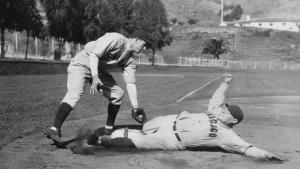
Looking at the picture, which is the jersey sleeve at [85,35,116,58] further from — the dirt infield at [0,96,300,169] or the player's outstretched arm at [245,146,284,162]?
the player's outstretched arm at [245,146,284,162]

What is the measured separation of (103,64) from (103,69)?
0.26 meters

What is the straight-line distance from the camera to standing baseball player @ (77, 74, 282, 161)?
Answer: 7.59m

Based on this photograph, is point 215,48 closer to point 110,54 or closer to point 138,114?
point 138,114

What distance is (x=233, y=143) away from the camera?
7.48 meters

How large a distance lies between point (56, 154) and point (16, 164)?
902mm

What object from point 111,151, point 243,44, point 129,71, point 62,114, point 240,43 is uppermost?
point 129,71

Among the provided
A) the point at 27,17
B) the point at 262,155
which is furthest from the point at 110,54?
the point at 27,17

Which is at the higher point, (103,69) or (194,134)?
(103,69)

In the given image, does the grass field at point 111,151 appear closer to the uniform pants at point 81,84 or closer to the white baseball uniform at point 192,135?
the white baseball uniform at point 192,135

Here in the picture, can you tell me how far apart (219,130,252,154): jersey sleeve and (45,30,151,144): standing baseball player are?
1582 millimetres

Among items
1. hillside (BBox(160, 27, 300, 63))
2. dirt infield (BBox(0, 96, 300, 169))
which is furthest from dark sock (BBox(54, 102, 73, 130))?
hillside (BBox(160, 27, 300, 63))

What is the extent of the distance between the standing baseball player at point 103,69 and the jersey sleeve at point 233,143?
1.58m

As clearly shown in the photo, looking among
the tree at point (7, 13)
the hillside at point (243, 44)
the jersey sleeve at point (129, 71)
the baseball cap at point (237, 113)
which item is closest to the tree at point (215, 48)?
the hillside at point (243, 44)

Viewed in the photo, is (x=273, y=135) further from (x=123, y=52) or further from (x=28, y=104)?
(x=28, y=104)
